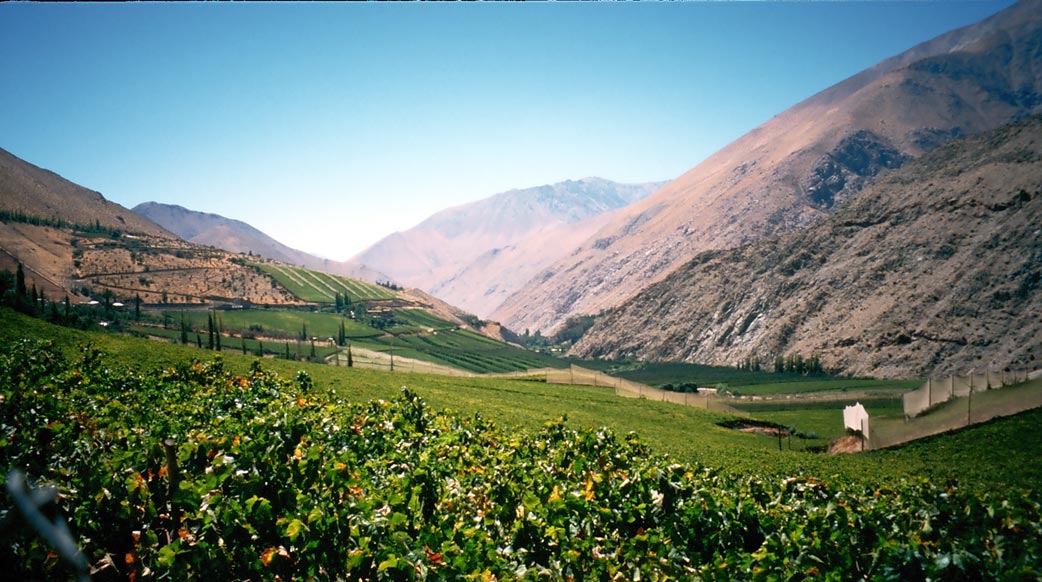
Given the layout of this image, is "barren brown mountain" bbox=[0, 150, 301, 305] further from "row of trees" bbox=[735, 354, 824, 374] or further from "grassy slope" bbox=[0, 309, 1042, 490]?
"row of trees" bbox=[735, 354, 824, 374]

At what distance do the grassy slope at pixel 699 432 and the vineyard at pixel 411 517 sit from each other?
79.3ft

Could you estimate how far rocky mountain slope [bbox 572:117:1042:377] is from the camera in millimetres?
106250

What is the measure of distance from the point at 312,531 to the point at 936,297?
5500 inches

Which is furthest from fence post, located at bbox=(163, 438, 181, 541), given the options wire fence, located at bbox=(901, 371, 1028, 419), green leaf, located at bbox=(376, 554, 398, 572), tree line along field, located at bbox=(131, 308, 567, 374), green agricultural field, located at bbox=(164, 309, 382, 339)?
green agricultural field, located at bbox=(164, 309, 382, 339)

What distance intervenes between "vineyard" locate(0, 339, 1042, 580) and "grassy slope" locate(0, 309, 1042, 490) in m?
→ 24.2

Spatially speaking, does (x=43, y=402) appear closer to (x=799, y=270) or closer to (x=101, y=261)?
(x=799, y=270)

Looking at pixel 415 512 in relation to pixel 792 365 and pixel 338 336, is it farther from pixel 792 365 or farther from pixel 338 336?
pixel 792 365

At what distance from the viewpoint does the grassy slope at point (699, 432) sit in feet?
113

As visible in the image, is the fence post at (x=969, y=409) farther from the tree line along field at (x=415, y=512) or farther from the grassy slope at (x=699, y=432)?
the tree line along field at (x=415, y=512)

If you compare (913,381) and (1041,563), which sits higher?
(1041,563)

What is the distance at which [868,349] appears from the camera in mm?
118938

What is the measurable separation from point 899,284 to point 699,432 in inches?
4002

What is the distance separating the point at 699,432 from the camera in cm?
5262

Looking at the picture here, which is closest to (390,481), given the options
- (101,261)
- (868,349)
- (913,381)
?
(913,381)
